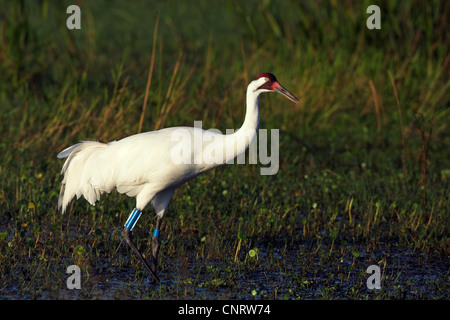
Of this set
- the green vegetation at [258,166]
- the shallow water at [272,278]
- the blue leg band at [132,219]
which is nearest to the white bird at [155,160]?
the blue leg band at [132,219]

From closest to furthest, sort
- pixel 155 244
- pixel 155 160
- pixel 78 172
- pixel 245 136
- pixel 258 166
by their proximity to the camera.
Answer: pixel 245 136 < pixel 155 160 < pixel 155 244 < pixel 78 172 < pixel 258 166

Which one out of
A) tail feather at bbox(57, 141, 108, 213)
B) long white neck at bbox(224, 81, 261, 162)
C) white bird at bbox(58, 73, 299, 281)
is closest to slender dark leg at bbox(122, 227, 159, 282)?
white bird at bbox(58, 73, 299, 281)

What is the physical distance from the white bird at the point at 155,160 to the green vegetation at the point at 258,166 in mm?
375

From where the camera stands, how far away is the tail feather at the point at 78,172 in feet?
20.2

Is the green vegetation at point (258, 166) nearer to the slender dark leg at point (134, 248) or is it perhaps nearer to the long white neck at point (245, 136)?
the slender dark leg at point (134, 248)

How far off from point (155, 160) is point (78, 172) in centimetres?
80

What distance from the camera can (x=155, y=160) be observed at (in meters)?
5.69

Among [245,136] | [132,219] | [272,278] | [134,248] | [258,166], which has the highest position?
[245,136]

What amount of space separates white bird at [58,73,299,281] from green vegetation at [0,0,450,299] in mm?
375

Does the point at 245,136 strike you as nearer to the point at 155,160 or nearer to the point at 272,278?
the point at 155,160

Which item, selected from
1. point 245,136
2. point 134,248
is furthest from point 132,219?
point 245,136

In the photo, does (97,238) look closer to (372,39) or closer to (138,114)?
(138,114)

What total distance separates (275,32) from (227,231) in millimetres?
4879

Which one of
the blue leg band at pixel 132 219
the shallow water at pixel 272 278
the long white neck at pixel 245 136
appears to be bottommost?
the shallow water at pixel 272 278
